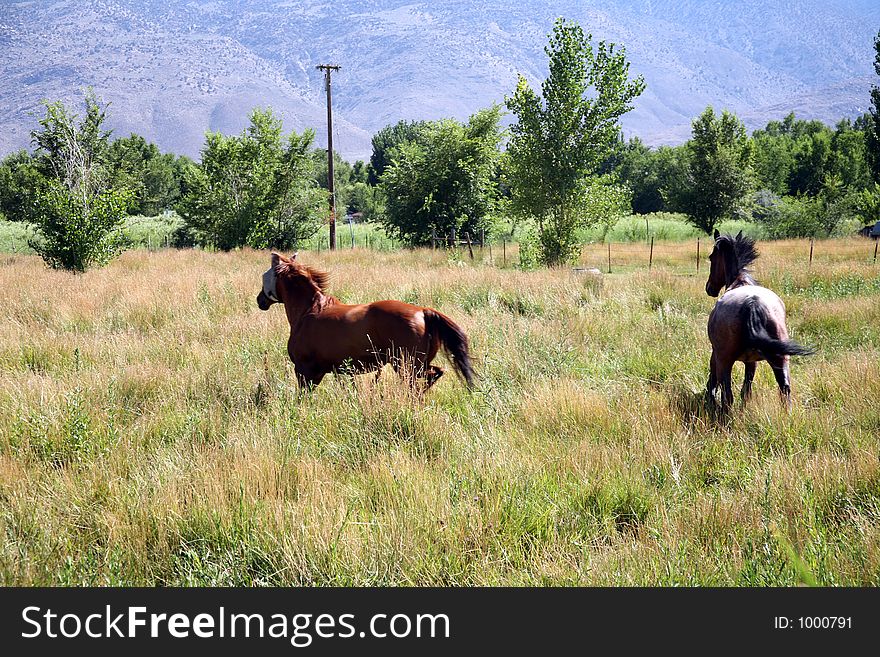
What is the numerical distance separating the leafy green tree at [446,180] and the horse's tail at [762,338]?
76.9 feet

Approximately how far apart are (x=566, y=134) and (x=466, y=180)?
970cm

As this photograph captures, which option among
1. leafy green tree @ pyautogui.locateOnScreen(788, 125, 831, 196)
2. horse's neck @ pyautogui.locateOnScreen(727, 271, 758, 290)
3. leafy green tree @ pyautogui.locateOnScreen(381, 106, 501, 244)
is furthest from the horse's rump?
leafy green tree @ pyautogui.locateOnScreen(788, 125, 831, 196)

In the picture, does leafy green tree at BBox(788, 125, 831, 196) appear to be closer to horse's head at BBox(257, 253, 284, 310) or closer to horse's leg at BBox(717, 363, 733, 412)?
horse's leg at BBox(717, 363, 733, 412)

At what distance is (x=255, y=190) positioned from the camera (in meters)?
27.4

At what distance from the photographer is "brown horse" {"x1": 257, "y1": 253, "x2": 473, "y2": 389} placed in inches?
216

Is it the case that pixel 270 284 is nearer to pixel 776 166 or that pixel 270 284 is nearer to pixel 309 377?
pixel 309 377

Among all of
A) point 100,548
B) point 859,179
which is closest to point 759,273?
point 100,548

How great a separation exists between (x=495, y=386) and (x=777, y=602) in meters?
3.42

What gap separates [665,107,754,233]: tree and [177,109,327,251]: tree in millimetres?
23907

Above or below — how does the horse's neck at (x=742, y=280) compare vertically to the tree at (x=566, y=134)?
below

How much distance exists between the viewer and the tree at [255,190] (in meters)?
27.1

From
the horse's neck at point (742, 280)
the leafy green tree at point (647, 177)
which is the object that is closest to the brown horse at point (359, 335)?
the horse's neck at point (742, 280)

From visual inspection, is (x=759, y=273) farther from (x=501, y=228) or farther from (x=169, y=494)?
(x=501, y=228)

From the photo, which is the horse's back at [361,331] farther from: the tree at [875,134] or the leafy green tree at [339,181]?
the tree at [875,134]
